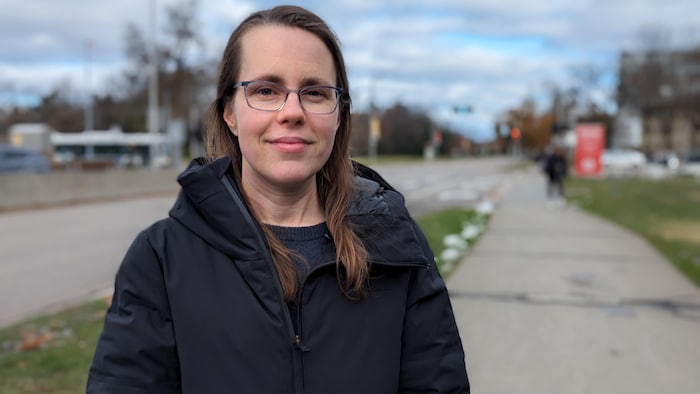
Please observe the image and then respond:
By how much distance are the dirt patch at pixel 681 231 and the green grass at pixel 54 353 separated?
34.2ft

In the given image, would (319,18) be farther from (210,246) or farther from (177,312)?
(177,312)

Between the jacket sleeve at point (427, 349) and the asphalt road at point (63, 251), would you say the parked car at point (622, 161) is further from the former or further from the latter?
the jacket sleeve at point (427, 349)

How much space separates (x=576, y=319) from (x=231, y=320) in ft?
19.3

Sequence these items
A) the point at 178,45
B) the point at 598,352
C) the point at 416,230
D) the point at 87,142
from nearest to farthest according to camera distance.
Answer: the point at 416,230 < the point at 598,352 < the point at 178,45 < the point at 87,142

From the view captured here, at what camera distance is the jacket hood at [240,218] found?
5.64 ft

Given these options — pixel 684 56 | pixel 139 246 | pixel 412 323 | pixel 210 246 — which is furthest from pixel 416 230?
pixel 684 56

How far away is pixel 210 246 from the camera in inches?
67.9

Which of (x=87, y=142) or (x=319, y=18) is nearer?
(x=319, y=18)

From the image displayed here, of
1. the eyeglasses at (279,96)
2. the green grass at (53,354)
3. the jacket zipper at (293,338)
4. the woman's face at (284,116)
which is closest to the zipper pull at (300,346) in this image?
the jacket zipper at (293,338)

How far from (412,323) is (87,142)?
64.0 meters

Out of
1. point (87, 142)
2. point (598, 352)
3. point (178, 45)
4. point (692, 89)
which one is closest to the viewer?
point (598, 352)

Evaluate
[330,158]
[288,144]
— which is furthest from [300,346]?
[330,158]

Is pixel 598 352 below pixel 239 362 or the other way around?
below

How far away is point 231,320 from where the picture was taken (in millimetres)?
1652
